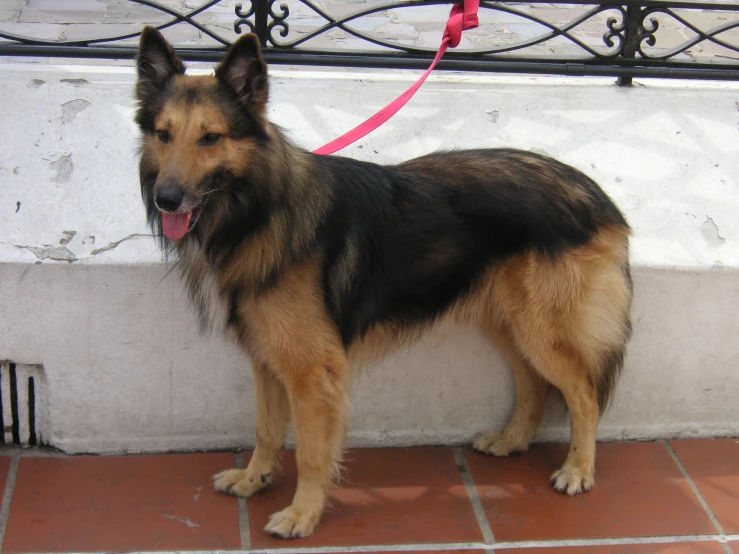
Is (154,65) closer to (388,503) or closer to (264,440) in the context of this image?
(264,440)

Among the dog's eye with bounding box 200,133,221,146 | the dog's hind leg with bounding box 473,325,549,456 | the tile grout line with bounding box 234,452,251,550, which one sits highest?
the dog's eye with bounding box 200,133,221,146

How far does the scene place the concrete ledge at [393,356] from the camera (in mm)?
3672

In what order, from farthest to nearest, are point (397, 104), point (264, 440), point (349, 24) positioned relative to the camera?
point (349, 24) < point (397, 104) < point (264, 440)

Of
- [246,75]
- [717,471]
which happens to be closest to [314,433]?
[246,75]

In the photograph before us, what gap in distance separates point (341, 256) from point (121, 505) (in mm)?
1363

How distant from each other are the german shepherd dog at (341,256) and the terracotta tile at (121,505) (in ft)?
0.57

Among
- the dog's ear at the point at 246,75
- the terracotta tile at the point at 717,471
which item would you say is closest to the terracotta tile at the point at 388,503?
the terracotta tile at the point at 717,471

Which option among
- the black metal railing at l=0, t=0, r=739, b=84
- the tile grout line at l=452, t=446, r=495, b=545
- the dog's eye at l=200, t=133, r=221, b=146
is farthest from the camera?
the black metal railing at l=0, t=0, r=739, b=84

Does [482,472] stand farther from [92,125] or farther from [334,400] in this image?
[92,125]

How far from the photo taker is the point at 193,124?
296 centimetres

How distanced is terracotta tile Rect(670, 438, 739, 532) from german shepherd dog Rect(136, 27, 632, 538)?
513mm

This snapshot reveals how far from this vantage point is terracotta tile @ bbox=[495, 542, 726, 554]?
351 centimetres

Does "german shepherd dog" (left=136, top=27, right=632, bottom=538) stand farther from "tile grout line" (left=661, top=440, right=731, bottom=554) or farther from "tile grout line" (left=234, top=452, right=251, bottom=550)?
"tile grout line" (left=661, top=440, right=731, bottom=554)

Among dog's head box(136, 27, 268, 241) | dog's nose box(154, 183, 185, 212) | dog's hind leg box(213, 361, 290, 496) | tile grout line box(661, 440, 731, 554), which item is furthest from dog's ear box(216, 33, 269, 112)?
tile grout line box(661, 440, 731, 554)
